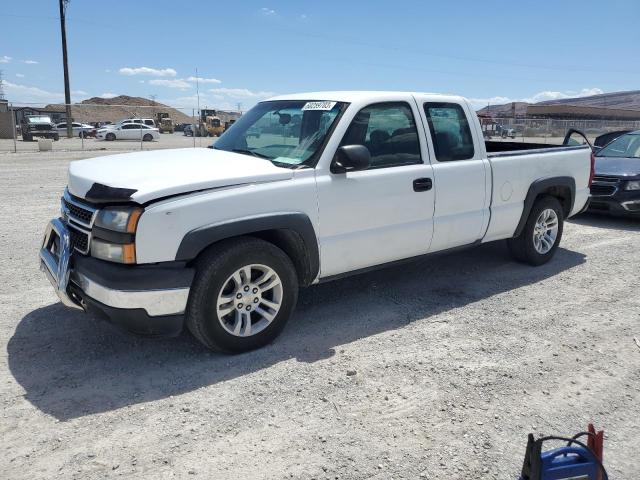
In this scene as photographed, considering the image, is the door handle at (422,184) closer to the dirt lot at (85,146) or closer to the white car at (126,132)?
the dirt lot at (85,146)

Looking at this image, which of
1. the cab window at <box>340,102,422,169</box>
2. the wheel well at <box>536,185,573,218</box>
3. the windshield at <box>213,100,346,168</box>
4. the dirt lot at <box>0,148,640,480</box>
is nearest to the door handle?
the cab window at <box>340,102,422,169</box>

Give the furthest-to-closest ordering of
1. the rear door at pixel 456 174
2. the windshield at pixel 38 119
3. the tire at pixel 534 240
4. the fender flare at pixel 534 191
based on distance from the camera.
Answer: the windshield at pixel 38 119, the tire at pixel 534 240, the fender flare at pixel 534 191, the rear door at pixel 456 174

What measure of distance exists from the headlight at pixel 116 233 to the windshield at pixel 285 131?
1266 millimetres

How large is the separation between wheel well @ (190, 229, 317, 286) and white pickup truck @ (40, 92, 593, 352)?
1 cm

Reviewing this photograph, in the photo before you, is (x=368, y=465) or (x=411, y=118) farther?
(x=411, y=118)

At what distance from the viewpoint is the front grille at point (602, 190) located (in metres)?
8.66

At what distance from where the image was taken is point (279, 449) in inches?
113

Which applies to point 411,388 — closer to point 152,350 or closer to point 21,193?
point 152,350

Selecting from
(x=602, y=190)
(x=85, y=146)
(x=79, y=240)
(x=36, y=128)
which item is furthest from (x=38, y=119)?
(x=79, y=240)

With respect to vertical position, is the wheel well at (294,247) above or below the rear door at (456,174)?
below

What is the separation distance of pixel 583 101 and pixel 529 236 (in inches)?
4824

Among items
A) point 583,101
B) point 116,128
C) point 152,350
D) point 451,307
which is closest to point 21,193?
point 152,350

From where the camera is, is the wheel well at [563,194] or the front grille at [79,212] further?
the wheel well at [563,194]

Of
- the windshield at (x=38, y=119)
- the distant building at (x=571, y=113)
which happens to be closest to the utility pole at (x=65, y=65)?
the windshield at (x=38, y=119)
